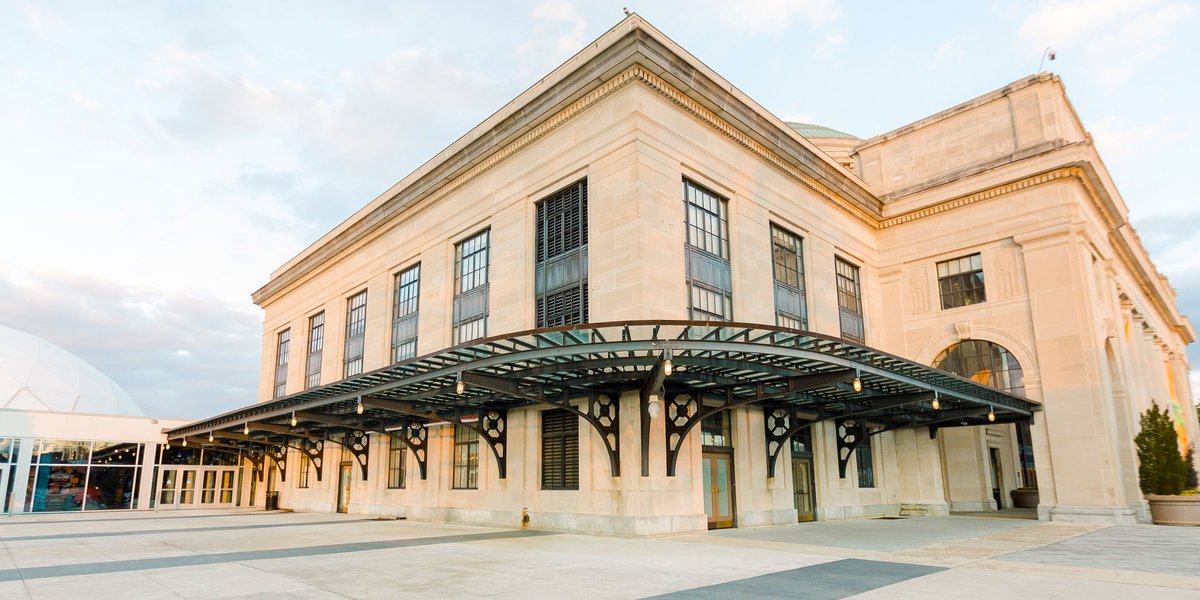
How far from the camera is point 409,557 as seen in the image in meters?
13.9

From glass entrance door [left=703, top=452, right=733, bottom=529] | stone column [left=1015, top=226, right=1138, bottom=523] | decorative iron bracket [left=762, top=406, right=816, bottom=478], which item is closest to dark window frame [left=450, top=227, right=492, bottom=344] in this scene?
glass entrance door [left=703, top=452, right=733, bottom=529]

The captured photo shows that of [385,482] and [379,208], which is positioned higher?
[379,208]

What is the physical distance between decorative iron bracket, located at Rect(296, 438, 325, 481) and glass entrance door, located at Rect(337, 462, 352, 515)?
140cm

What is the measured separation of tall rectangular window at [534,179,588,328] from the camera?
21.8 metres

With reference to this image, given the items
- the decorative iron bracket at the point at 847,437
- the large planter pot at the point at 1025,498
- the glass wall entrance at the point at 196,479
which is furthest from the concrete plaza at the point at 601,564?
the glass wall entrance at the point at 196,479

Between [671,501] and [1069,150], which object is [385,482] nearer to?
[671,501]

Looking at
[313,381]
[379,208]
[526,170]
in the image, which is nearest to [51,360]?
[313,381]

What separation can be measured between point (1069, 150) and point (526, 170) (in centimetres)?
2086

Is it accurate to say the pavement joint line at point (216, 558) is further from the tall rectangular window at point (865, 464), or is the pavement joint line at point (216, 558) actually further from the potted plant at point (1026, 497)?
the potted plant at point (1026, 497)

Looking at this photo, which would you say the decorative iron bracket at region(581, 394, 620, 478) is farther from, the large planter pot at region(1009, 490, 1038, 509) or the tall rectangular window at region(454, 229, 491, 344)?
the large planter pot at region(1009, 490, 1038, 509)

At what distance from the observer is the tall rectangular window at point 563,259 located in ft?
71.4

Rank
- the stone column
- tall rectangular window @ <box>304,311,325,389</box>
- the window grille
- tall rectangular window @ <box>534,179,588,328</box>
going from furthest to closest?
tall rectangular window @ <box>304,311,325,389</box>, the window grille, the stone column, tall rectangular window @ <box>534,179,588,328</box>

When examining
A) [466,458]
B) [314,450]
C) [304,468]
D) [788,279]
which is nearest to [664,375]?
[466,458]

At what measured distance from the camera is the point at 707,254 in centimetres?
2270
